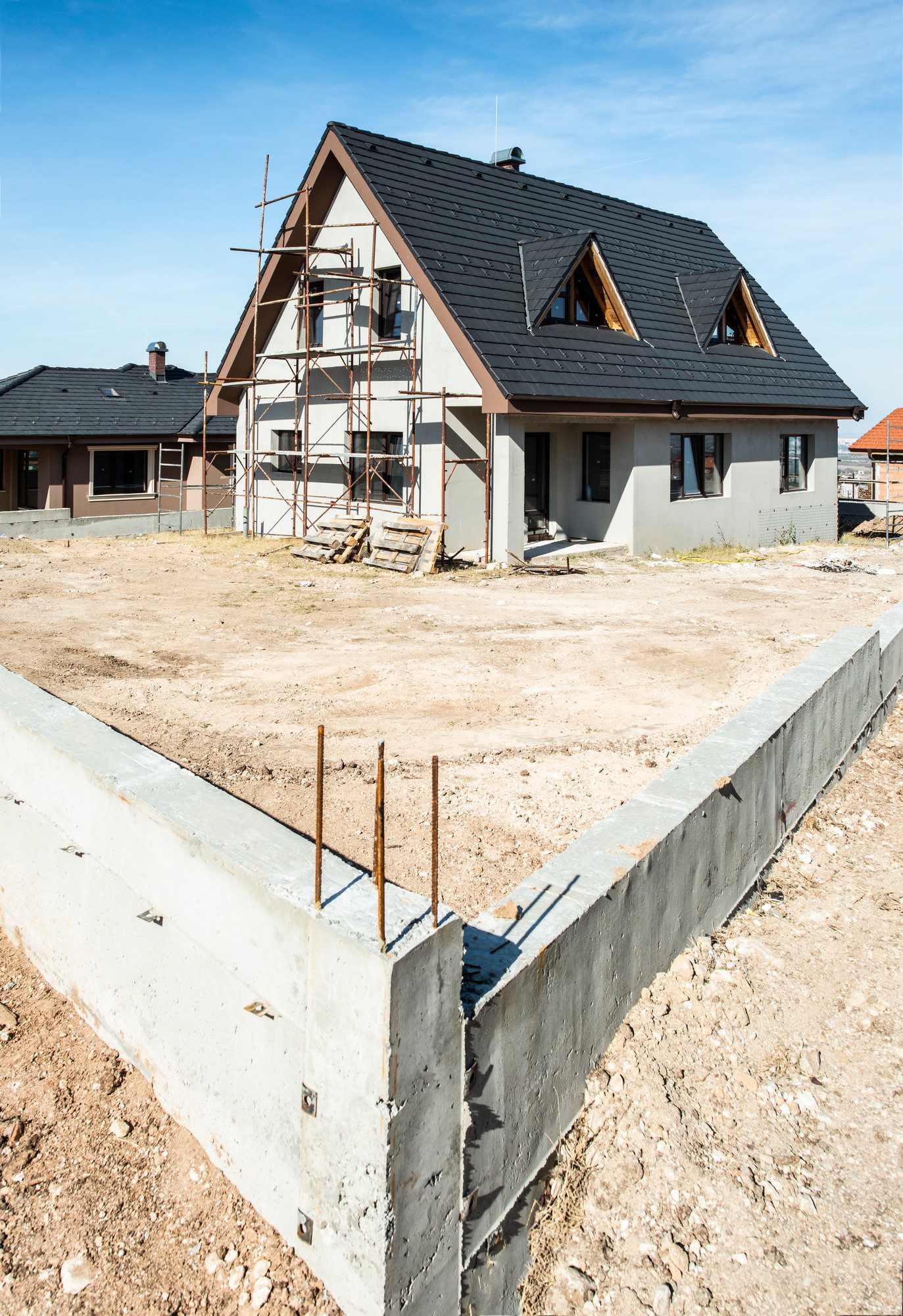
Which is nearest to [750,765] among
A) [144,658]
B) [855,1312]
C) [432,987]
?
Result: [855,1312]

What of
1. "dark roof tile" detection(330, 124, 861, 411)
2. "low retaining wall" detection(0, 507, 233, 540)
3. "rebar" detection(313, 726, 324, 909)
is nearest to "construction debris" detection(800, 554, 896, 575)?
"dark roof tile" detection(330, 124, 861, 411)

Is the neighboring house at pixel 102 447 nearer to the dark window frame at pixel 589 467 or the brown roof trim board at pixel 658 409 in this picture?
the dark window frame at pixel 589 467

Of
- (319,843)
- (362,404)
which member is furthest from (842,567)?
(319,843)

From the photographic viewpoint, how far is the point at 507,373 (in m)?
16.6

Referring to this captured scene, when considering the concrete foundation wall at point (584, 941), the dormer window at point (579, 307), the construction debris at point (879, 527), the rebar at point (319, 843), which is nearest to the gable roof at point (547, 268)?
the dormer window at point (579, 307)

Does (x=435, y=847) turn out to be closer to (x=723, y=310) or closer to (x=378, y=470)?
(x=378, y=470)

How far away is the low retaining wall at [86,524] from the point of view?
22469 millimetres

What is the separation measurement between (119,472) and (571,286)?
1463cm

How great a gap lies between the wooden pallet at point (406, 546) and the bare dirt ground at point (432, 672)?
0.35m

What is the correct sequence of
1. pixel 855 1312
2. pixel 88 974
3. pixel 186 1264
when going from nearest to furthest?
pixel 855 1312 → pixel 186 1264 → pixel 88 974

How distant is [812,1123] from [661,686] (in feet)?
17.7

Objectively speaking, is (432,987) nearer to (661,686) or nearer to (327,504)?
(661,686)

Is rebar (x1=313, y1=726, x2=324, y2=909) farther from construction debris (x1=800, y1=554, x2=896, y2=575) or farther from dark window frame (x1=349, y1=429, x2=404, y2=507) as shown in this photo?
construction debris (x1=800, y1=554, x2=896, y2=575)

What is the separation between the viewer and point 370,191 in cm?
1842
